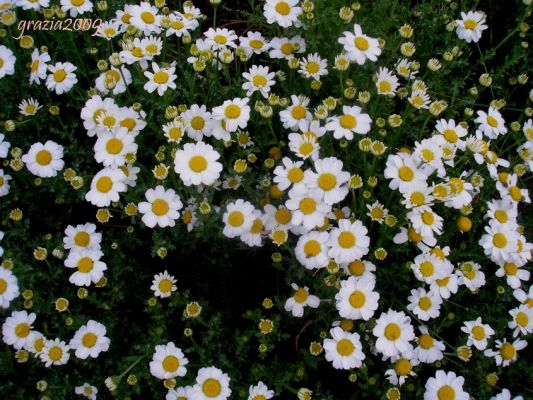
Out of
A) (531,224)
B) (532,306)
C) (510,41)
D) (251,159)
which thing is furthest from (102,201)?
→ (510,41)

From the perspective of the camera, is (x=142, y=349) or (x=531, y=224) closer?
(x=142, y=349)

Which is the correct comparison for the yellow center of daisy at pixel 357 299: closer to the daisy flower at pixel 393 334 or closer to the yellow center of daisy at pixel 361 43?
the daisy flower at pixel 393 334

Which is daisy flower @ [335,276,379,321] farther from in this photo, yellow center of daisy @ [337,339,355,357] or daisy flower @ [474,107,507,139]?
daisy flower @ [474,107,507,139]

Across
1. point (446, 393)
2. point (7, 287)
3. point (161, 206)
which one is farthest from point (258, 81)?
point (446, 393)

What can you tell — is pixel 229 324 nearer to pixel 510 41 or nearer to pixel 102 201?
pixel 102 201

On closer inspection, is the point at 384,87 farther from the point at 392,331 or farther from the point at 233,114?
the point at 392,331
